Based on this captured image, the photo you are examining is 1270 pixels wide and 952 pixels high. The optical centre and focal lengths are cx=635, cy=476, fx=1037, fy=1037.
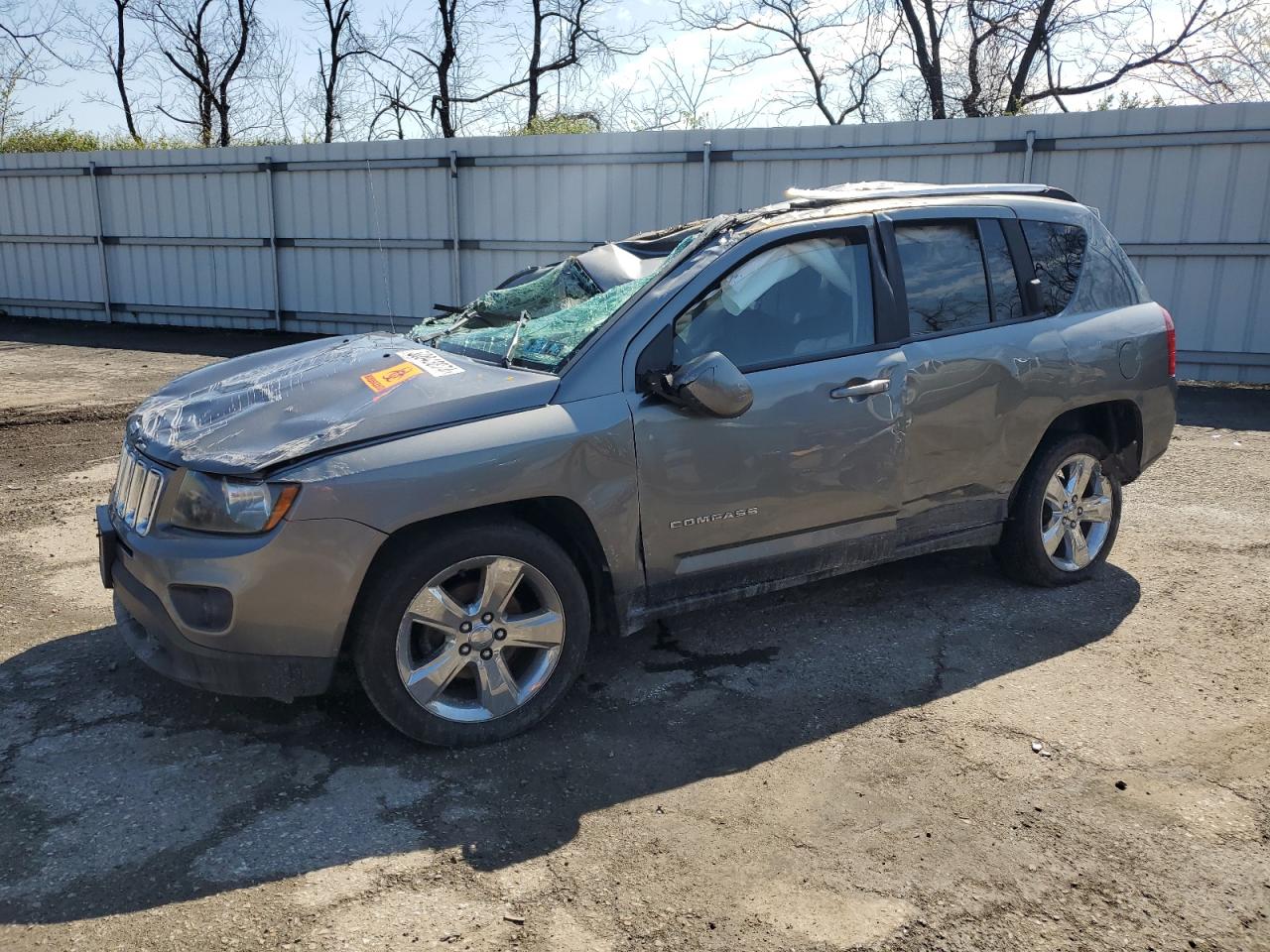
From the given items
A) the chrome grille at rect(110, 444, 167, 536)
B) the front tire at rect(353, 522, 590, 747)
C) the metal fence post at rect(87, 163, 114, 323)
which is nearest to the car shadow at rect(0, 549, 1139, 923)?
the front tire at rect(353, 522, 590, 747)

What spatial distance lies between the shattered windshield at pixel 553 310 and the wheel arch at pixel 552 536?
1.64 ft

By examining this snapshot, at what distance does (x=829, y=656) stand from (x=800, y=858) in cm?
139

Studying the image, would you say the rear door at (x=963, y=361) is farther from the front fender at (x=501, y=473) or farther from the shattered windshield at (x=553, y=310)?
the front fender at (x=501, y=473)

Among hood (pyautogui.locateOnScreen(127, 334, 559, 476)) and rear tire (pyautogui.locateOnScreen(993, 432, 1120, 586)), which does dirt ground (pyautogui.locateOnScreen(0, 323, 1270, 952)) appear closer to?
rear tire (pyautogui.locateOnScreen(993, 432, 1120, 586))

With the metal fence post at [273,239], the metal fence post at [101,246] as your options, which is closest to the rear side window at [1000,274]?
the metal fence post at [273,239]

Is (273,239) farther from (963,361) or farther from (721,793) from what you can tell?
(721,793)

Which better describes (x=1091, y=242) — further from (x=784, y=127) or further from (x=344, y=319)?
(x=344, y=319)

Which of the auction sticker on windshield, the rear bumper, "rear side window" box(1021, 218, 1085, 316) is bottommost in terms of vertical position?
the rear bumper

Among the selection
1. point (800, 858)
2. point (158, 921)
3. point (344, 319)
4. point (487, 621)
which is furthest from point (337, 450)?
point (344, 319)

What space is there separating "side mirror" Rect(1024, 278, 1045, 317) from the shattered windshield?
1.53m

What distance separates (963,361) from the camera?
4285 mm

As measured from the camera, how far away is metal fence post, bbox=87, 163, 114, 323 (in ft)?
51.6

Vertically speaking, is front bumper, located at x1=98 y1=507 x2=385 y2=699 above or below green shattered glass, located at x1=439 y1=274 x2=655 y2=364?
→ below

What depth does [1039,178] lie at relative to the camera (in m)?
10.8
